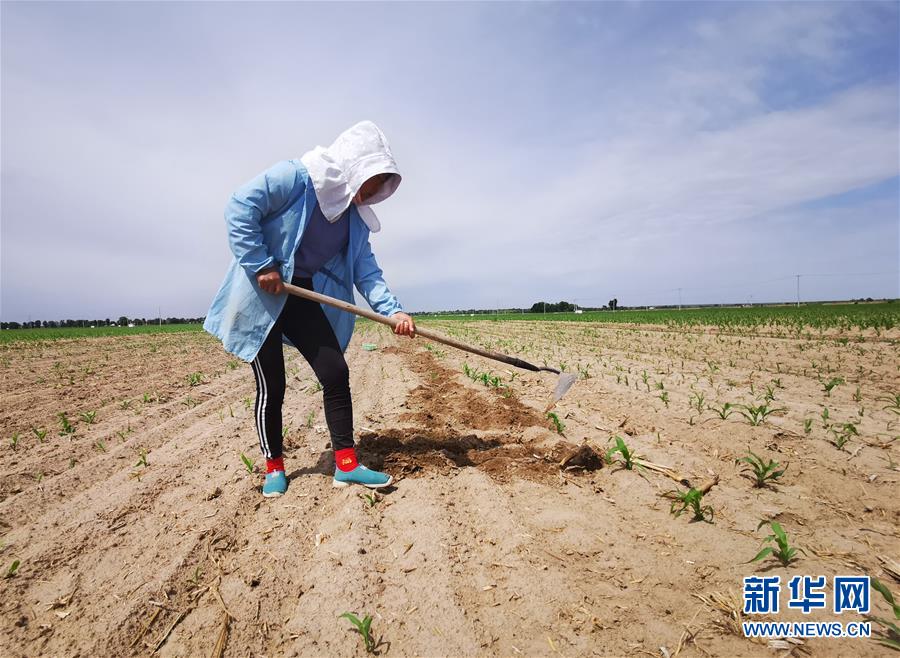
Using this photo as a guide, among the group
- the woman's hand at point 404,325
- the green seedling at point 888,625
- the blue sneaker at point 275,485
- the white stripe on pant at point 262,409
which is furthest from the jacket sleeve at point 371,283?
the green seedling at point 888,625

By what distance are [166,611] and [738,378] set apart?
22.0ft

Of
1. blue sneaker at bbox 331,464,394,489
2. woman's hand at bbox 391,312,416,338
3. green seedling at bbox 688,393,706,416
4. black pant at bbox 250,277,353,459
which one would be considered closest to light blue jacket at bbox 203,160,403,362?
black pant at bbox 250,277,353,459

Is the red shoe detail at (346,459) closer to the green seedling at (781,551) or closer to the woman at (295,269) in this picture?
the woman at (295,269)

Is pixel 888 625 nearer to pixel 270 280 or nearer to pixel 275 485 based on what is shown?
pixel 275 485

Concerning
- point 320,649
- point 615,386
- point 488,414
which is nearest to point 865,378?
point 615,386

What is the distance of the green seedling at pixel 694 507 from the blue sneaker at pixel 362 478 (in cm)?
172

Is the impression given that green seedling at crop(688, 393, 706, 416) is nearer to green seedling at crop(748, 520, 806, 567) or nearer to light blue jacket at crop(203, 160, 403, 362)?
green seedling at crop(748, 520, 806, 567)

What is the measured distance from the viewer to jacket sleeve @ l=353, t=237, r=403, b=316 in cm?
305

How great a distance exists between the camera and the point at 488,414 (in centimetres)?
437

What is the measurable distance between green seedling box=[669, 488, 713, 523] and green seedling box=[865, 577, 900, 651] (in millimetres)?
662

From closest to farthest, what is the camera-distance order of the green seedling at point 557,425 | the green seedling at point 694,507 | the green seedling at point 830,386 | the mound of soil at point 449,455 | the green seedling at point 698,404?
the green seedling at point 694,507 < the mound of soil at point 449,455 < the green seedling at point 557,425 < the green seedling at point 698,404 < the green seedling at point 830,386

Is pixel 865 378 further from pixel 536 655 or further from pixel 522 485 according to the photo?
pixel 536 655

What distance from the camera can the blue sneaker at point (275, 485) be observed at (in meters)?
2.68

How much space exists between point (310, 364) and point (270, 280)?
579 mm
